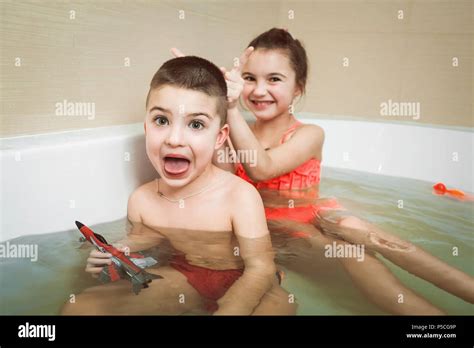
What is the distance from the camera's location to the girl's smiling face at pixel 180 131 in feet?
3.34

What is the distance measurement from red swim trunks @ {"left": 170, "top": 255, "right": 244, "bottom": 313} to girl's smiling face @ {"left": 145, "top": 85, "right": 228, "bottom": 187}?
19 centimetres

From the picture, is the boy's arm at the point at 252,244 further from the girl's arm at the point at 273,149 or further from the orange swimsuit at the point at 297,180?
the orange swimsuit at the point at 297,180

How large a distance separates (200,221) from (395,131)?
1070 mm

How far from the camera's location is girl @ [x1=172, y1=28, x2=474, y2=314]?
0.96 m

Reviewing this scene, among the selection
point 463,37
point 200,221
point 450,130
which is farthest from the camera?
point 463,37

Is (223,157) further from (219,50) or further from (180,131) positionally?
(219,50)

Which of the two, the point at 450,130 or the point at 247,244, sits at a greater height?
the point at 450,130

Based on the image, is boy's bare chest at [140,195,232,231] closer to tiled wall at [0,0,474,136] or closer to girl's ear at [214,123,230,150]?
girl's ear at [214,123,230,150]
